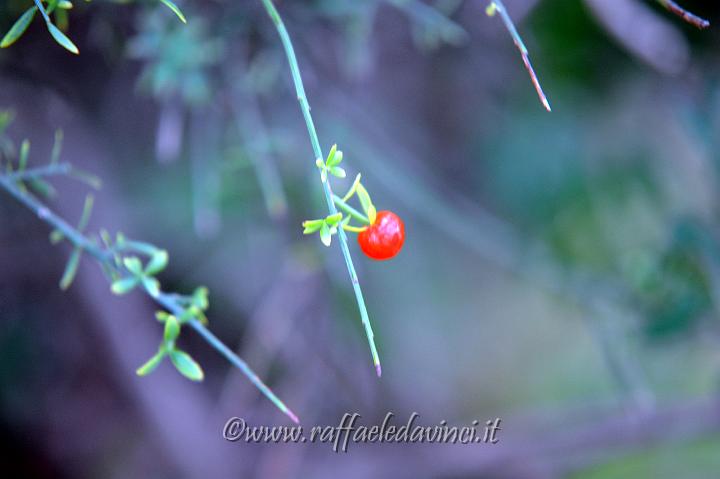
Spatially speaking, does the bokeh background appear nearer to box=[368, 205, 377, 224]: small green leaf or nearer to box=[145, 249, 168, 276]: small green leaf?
box=[145, 249, 168, 276]: small green leaf

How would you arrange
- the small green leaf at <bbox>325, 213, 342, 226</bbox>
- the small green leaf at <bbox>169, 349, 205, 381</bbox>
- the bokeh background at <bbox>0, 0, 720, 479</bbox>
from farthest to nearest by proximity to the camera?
1. the bokeh background at <bbox>0, 0, 720, 479</bbox>
2. the small green leaf at <bbox>169, 349, 205, 381</bbox>
3. the small green leaf at <bbox>325, 213, 342, 226</bbox>

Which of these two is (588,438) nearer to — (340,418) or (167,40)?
(340,418)

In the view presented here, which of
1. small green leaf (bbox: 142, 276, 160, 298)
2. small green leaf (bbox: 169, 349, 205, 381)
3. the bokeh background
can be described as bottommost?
the bokeh background

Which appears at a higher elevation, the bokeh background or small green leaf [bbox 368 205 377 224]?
small green leaf [bbox 368 205 377 224]

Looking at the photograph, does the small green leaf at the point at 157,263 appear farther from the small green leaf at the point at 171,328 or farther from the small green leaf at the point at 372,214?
the small green leaf at the point at 372,214

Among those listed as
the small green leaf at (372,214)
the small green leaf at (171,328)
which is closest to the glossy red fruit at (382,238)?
the small green leaf at (372,214)

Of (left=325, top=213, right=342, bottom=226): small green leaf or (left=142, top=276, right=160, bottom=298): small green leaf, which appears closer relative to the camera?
(left=325, top=213, right=342, bottom=226): small green leaf

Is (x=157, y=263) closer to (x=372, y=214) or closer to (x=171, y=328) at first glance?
(x=171, y=328)

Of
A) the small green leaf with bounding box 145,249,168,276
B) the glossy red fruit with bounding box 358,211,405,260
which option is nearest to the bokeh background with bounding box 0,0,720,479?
the small green leaf with bounding box 145,249,168,276

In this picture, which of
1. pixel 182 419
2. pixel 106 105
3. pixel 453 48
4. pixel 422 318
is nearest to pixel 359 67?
pixel 453 48
